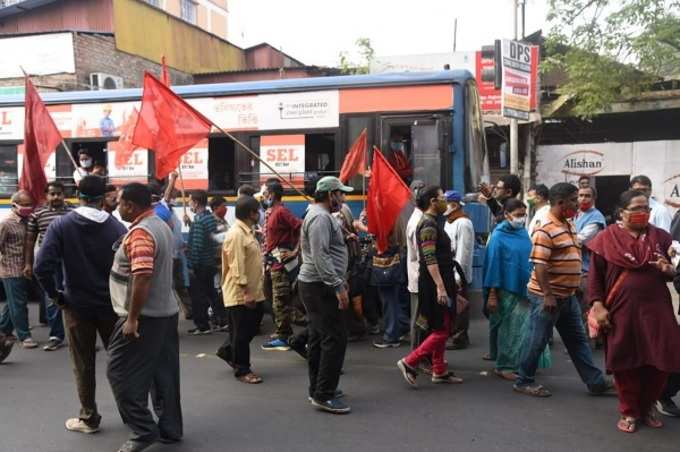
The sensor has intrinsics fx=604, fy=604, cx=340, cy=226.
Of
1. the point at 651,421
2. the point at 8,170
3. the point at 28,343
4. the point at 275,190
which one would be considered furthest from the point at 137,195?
the point at 8,170

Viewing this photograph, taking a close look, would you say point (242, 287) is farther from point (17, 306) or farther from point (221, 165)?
point (221, 165)

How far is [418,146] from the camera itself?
25.6 ft

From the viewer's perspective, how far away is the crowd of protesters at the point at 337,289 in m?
3.73

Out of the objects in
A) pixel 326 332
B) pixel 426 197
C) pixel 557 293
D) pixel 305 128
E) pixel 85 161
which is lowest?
pixel 326 332

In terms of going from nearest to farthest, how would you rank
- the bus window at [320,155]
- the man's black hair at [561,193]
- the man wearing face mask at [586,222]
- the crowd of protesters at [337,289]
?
the crowd of protesters at [337,289] → the man's black hair at [561,193] → the man wearing face mask at [586,222] → the bus window at [320,155]

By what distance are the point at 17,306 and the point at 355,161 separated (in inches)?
167

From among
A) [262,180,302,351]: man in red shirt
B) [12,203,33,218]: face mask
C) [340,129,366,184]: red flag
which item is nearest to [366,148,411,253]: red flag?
[262,180,302,351]: man in red shirt

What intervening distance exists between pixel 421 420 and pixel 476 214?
13.0 ft

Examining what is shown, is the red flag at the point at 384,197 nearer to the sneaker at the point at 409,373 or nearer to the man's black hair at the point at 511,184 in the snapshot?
the man's black hair at the point at 511,184

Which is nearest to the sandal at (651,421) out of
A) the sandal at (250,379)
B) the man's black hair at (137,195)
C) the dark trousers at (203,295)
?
the sandal at (250,379)

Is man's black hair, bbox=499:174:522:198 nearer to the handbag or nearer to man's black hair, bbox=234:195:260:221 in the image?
the handbag

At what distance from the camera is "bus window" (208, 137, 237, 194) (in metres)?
8.71

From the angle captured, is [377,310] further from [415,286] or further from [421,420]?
[421,420]

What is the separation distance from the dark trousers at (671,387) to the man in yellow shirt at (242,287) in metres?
3.25
